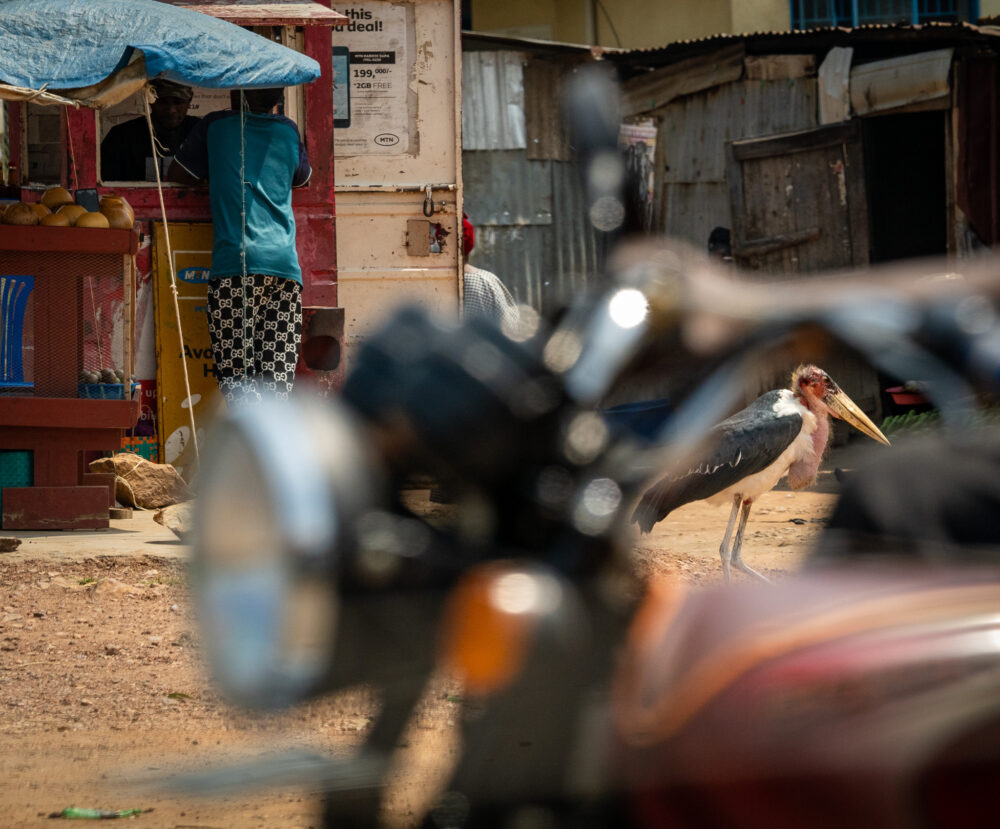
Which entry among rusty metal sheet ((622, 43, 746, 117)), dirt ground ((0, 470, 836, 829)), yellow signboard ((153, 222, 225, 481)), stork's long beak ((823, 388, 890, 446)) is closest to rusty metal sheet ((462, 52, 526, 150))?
rusty metal sheet ((622, 43, 746, 117))

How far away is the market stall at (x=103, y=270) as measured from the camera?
5398 mm

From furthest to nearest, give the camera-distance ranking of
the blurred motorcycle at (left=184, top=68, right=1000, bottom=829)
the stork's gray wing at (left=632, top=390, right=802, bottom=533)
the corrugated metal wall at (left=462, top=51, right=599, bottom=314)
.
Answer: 1. the corrugated metal wall at (left=462, top=51, right=599, bottom=314)
2. the stork's gray wing at (left=632, top=390, right=802, bottom=533)
3. the blurred motorcycle at (left=184, top=68, right=1000, bottom=829)

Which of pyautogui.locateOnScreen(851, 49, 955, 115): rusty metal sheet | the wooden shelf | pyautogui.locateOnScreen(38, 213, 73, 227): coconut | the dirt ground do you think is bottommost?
the dirt ground

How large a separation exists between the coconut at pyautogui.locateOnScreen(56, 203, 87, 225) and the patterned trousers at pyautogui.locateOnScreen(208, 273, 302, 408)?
2.73 ft

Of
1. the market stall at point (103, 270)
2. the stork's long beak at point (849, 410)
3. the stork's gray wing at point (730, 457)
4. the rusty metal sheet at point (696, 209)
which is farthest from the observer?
the rusty metal sheet at point (696, 209)

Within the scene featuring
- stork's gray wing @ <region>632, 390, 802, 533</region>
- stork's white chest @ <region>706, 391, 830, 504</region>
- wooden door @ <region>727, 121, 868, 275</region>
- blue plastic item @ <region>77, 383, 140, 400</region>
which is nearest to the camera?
stork's gray wing @ <region>632, 390, 802, 533</region>

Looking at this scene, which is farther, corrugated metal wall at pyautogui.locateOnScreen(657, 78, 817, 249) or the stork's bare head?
corrugated metal wall at pyautogui.locateOnScreen(657, 78, 817, 249)

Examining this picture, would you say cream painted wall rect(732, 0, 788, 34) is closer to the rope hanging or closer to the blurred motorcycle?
the rope hanging

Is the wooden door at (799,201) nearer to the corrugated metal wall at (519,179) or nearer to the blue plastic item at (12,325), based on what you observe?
the corrugated metal wall at (519,179)

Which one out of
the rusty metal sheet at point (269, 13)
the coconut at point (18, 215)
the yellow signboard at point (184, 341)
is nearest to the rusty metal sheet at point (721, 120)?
the rusty metal sheet at point (269, 13)

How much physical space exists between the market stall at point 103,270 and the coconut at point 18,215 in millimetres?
57

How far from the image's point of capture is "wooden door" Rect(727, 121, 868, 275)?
1131 centimetres

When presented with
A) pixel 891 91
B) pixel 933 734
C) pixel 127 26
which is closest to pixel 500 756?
pixel 933 734

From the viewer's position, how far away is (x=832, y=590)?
119 centimetres
